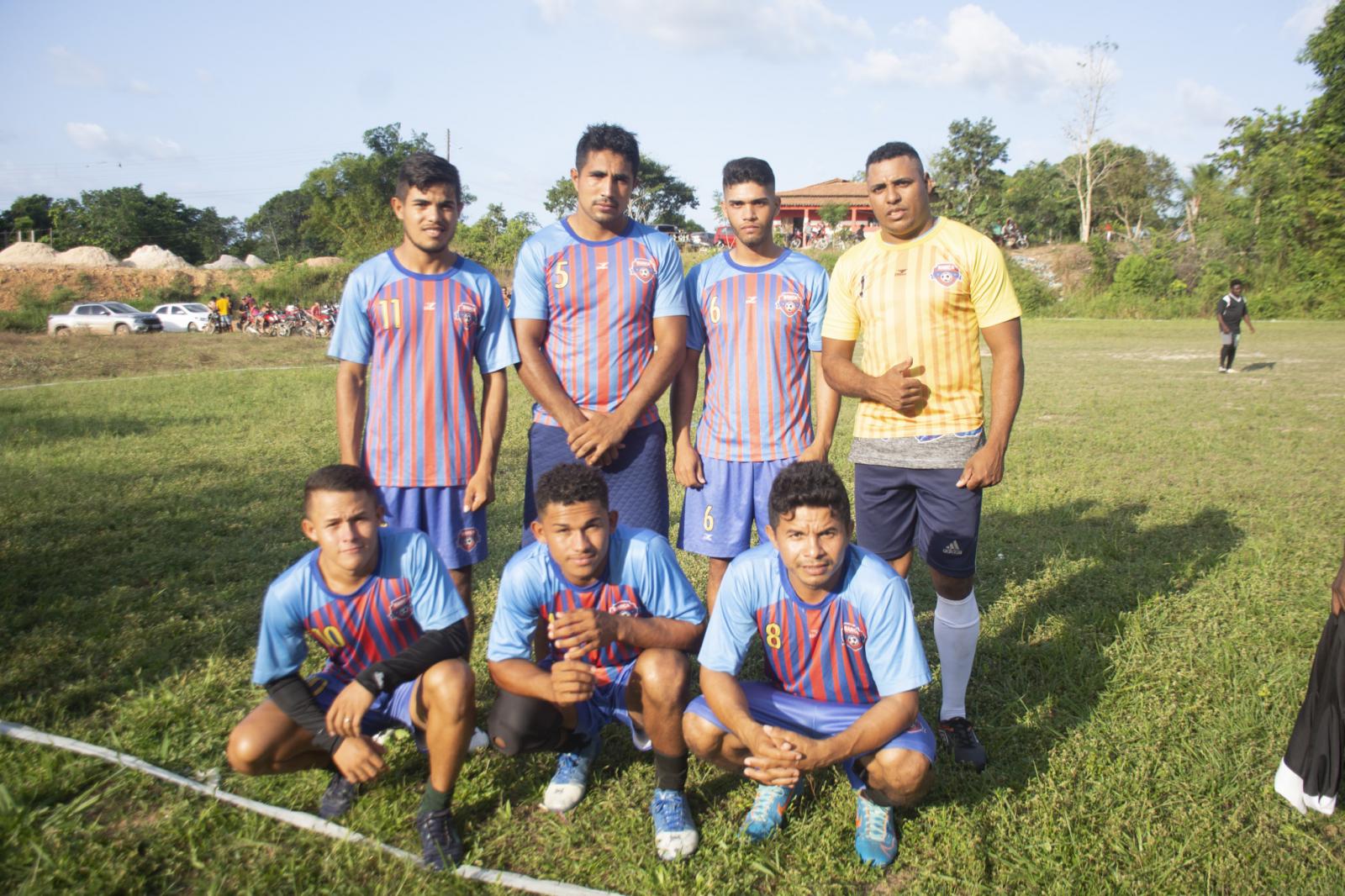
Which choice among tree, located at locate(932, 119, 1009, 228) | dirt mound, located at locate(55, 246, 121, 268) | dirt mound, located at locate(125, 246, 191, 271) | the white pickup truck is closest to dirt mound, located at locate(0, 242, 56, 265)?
dirt mound, located at locate(55, 246, 121, 268)

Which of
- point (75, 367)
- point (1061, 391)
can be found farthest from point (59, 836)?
point (75, 367)

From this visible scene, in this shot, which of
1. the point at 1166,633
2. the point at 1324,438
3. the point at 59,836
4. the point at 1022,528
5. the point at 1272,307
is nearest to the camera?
the point at 59,836

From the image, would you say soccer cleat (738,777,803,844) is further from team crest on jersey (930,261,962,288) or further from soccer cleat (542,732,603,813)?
team crest on jersey (930,261,962,288)

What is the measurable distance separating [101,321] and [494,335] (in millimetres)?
32794

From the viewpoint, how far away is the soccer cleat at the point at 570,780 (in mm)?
2943

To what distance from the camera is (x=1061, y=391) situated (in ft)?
45.7

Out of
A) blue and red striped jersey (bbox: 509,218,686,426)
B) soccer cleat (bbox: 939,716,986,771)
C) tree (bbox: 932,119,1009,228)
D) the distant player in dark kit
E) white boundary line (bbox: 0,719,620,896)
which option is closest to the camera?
white boundary line (bbox: 0,719,620,896)

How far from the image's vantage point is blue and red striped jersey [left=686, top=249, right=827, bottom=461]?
3.56 m

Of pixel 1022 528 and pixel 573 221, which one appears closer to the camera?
pixel 573 221

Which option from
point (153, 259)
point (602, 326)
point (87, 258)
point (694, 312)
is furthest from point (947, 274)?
point (153, 259)

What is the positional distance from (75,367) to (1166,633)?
2108cm

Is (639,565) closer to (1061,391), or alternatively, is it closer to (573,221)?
(573,221)

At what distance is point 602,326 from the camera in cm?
348

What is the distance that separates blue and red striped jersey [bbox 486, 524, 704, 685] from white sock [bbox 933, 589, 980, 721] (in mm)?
1021
